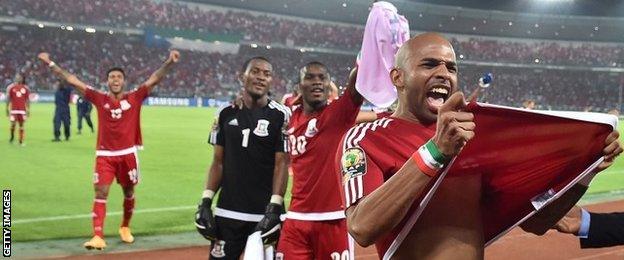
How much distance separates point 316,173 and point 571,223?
2.41 meters

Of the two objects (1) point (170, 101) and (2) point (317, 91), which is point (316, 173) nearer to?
(2) point (317, 91)

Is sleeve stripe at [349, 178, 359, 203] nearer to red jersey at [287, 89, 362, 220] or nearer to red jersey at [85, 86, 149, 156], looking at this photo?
red jersey at [287, 89, 362, 220]

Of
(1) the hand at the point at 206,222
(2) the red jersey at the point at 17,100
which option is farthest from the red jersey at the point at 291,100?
(2) the red jersey at the point at 17,100

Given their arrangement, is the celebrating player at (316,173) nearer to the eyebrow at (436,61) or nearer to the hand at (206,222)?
the hand at (206,222)

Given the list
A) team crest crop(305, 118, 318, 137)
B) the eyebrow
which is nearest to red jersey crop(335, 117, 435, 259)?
the eyebrow

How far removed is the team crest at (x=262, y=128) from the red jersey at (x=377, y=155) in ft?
8.66

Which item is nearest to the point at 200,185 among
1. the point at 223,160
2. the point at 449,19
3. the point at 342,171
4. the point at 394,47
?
the point at 223,160

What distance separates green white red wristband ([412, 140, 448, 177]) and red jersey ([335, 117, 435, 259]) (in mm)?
287

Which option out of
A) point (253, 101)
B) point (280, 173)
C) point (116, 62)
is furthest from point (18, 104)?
point (116, 62)

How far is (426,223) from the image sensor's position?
7.44ft

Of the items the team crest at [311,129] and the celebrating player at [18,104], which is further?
the celebrating player at [18,104]

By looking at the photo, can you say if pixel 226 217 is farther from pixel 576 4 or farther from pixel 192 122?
pixel 576 4

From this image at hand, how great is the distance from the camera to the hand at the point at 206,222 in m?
4.77

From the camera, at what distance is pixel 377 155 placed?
2.25 meters
